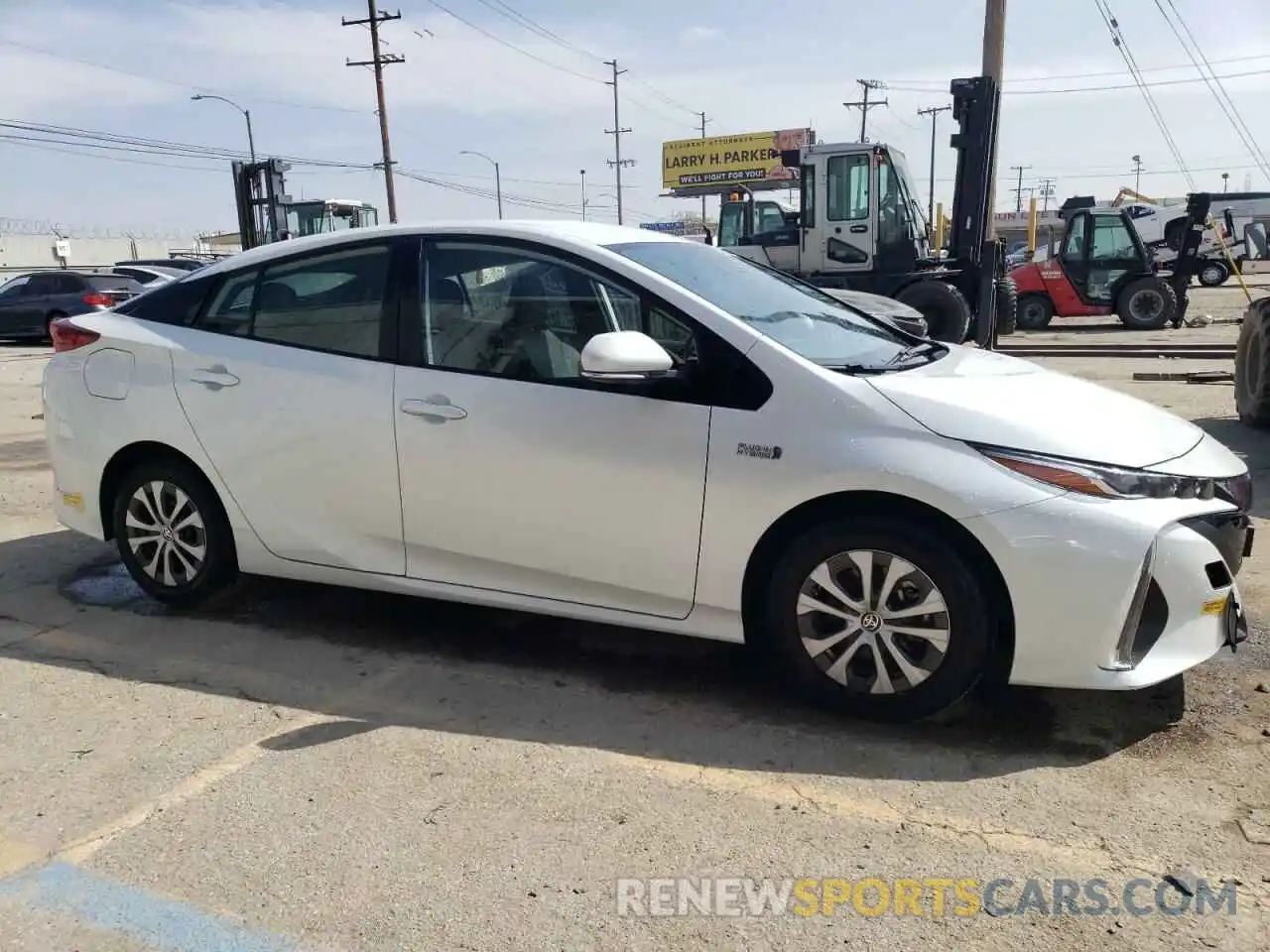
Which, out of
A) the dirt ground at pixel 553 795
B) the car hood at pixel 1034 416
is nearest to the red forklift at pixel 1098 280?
the dirt ground at pixel 553 795

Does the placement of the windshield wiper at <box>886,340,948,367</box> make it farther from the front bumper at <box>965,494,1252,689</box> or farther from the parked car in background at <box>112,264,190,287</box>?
the parked car in background at <box>112,264,190,287</box>

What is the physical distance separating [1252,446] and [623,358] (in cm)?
620

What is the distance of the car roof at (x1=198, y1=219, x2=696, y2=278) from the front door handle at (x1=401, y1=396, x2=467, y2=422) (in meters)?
0.69

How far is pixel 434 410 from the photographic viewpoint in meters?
3.75

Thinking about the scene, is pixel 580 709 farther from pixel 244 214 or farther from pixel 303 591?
pixel 244 214

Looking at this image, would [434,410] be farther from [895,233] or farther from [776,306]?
[895,233]

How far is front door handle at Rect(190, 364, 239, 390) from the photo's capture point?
4.17 m

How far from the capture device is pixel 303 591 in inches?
192

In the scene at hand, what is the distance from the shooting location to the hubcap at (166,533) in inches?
173

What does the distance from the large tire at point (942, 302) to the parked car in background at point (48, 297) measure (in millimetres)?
15345

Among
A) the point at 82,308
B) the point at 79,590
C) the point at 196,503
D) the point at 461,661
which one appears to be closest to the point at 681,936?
the point at 461,661

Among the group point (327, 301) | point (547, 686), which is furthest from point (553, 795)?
point (327, 301)

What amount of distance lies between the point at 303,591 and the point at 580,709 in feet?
6.40

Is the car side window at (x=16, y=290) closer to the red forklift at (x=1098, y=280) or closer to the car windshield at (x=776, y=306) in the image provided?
the red forklift at (x=1098, y=280)
